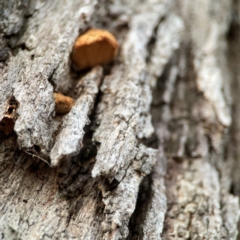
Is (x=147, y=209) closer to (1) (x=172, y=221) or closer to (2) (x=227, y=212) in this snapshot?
(1) (x=172, y=221)

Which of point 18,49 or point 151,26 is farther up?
point 18,49

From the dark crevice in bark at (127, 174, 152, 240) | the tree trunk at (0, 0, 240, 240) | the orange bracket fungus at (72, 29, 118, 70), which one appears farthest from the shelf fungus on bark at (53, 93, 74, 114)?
the dark crevice in bark at (127, 174, 152, 240)

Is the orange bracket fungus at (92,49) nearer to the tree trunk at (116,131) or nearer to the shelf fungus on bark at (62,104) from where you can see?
the tree trunk at (116,131)

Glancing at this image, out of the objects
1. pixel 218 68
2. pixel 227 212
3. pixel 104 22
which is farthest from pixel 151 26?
pixel 227 212

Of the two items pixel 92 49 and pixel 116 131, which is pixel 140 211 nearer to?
pixel 116 131

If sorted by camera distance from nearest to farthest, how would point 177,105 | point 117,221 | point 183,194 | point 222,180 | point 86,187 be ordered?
1. point 117,221
2. point 86,187
3. point 183,194
4. point 222,180
5. point 177,105

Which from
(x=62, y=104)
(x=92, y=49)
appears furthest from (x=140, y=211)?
(x=92, y=49)
